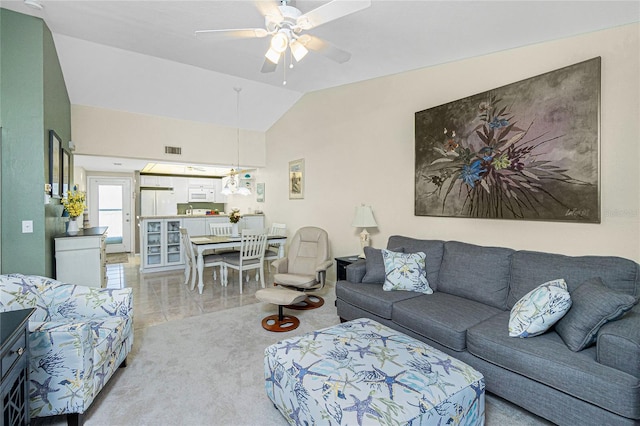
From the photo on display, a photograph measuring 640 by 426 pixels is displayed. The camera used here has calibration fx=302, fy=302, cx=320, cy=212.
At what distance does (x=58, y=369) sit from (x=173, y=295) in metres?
2.71

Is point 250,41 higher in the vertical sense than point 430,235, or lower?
higher

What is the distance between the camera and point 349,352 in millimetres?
1846

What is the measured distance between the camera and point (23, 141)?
2.80 meters

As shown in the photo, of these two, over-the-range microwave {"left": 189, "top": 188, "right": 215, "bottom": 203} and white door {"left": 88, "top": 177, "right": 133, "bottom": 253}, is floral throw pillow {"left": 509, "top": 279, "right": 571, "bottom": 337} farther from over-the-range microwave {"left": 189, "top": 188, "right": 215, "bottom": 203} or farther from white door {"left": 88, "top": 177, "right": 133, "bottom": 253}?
white door {"left": 88, "top": 177, "right": 133, "bottom": 253}

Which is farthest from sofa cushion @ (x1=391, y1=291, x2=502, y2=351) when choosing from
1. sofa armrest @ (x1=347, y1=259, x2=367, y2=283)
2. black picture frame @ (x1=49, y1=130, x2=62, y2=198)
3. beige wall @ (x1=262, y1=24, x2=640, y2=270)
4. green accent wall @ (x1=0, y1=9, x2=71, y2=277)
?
black picture frame @ (x1=49, y1=130, x2=62, y2=198)

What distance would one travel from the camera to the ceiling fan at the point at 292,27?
1996 mm

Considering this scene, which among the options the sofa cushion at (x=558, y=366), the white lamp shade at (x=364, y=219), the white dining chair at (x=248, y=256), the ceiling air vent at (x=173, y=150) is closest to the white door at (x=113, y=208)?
the ceiling air vent at (x=173, y=150)

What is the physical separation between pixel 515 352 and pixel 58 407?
2.67 metres

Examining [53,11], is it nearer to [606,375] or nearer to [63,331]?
[63,331]

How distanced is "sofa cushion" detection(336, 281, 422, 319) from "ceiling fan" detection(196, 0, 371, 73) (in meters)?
2.13

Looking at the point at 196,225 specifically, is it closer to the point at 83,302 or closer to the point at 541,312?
the point at 83,302

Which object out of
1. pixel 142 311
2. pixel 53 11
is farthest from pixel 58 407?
pixel 53 11

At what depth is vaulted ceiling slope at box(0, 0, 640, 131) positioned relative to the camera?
7.52 feet

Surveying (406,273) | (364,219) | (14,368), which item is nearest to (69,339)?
(14,368)
